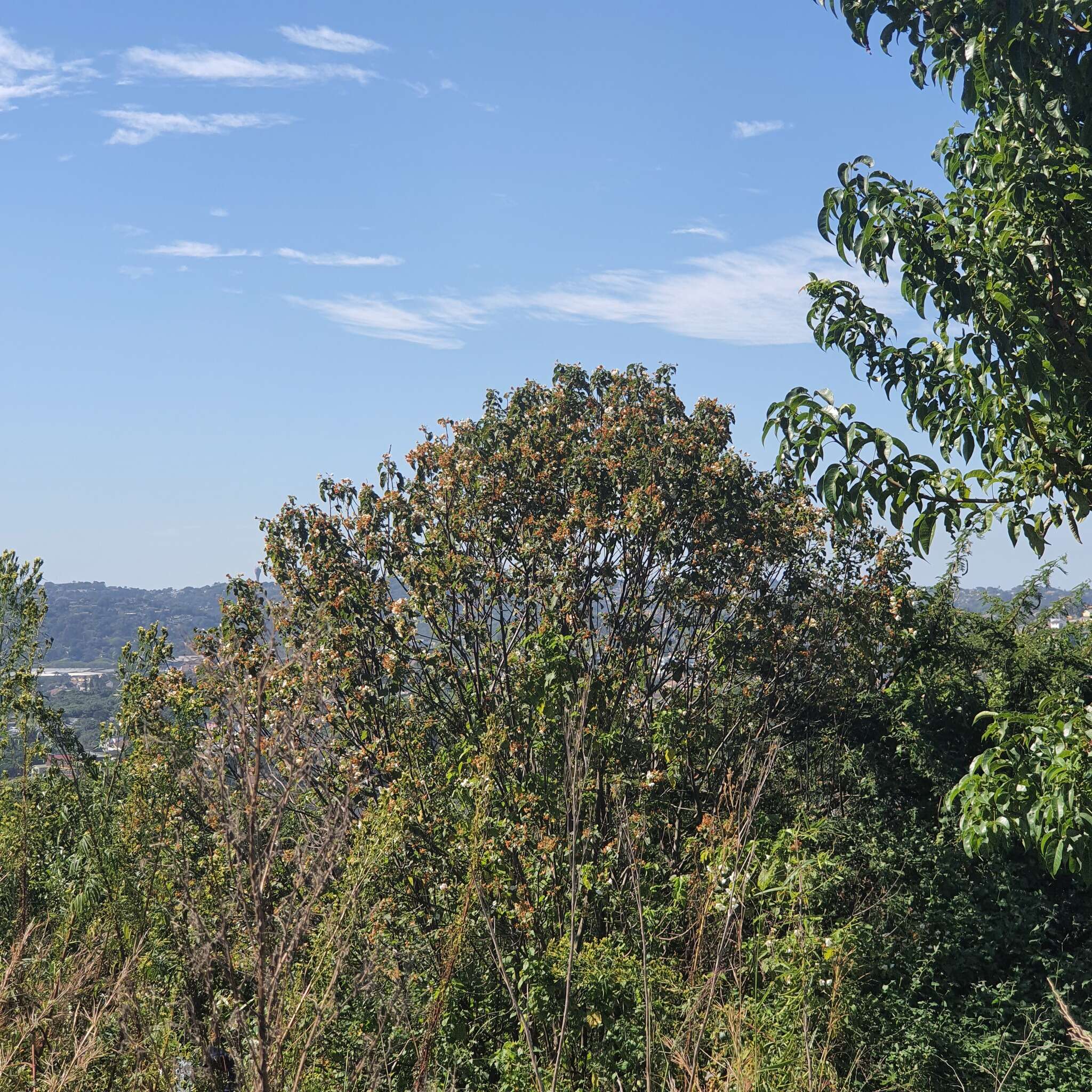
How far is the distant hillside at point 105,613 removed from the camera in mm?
78250

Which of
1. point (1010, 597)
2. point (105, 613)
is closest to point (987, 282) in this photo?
point (1010, 597)

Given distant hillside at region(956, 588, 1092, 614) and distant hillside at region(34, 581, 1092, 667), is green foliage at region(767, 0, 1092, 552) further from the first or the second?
distant hillside at region(34, 581, 1092, 667)

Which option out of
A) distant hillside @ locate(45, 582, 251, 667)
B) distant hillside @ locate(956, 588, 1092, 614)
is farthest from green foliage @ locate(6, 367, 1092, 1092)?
distant hillside @ locate(45, 582, 251, 667)

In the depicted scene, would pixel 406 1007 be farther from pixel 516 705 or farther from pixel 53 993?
pixel 516 705

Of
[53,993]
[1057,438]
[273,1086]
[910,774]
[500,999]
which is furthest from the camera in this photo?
[910,774]

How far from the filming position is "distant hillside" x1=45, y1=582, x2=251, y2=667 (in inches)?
3081

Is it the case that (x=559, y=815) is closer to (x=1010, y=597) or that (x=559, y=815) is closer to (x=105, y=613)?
(x=1010, y=597)

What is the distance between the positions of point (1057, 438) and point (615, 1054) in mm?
4302

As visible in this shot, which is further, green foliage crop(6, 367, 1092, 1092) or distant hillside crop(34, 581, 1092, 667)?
distant hillside crop(34, 581, 1092, 667)

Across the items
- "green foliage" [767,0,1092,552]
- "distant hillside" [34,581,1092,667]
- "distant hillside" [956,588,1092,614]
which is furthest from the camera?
"distant hillside" [34,581,1092,667]

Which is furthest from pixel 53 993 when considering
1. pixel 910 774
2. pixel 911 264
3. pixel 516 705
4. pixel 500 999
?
pixel 910 774

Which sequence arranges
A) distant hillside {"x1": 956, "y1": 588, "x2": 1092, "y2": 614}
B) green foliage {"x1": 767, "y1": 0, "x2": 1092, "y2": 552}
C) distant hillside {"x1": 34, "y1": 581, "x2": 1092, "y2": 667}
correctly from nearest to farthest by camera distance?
1. green foliage {"x1": 767, "y1": 0, "x2": 1092, "y2": 552}
2. distant hillside {"x1": 956, "y1": 588, "x2": 1092, "y2": 614}
3. distant hillside {"x1": 34, "y1": 581, "x2": 1092, "y2": 667}

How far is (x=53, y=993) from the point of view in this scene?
500cm

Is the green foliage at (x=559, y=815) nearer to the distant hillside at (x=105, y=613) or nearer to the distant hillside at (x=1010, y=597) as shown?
the distant hillside at (x=1010, y=597)
